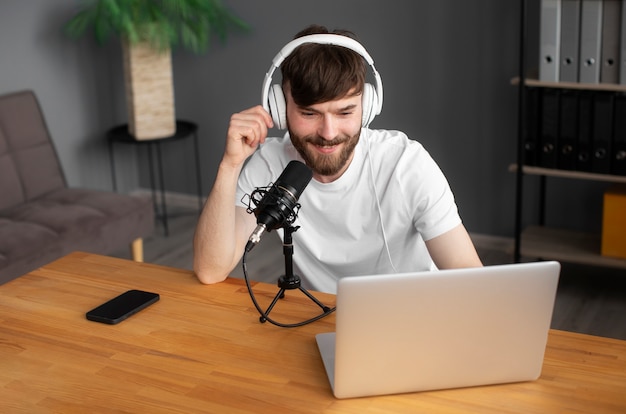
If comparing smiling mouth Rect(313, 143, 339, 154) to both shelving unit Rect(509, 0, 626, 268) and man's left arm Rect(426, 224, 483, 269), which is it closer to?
man's left arm Rect(426, 224, 483, 269)

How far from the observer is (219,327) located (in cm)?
171

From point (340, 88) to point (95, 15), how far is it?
97.0 inches

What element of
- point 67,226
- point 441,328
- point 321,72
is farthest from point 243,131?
point 67,226

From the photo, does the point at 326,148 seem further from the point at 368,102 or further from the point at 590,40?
the point at 590,40

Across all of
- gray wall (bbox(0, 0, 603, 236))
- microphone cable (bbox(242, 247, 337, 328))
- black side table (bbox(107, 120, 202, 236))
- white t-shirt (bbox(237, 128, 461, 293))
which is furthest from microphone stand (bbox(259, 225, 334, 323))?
black side table (bbox(107, 120, 202, 236))

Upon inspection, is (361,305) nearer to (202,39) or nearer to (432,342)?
(432,342)

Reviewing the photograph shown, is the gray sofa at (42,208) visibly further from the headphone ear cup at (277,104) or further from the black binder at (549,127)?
the black binder at (549,127)

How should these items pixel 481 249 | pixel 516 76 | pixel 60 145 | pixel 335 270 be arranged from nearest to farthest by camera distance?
pixel 335 270
pixel 516 76
pixel 481 249
pixel 60 145

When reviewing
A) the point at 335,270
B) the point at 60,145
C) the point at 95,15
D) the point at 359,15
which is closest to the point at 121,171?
the point at 60,145

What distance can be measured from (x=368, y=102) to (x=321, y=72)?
0.15 metres

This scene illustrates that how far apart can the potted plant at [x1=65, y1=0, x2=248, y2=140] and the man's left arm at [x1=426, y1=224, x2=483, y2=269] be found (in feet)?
7.93

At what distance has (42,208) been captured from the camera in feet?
11.5

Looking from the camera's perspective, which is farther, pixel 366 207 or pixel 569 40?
pixel 569 40

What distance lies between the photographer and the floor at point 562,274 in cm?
318
